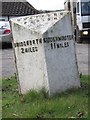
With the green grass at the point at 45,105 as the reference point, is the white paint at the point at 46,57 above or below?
above

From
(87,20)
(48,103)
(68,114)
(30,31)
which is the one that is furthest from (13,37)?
(87,20)

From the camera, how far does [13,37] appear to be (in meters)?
8.03

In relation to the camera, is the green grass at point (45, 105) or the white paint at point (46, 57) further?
the white paint at point (46, 57)

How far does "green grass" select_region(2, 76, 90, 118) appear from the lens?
646cm

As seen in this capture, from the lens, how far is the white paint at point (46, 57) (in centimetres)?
754

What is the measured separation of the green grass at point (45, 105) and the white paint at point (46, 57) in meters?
0.19

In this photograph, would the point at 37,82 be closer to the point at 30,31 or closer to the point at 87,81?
the point at 30,31

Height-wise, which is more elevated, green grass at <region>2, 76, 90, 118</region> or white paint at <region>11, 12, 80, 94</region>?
white paint at <region>11, 12, 80, 94</region>

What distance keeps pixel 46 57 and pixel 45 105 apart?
104 cm

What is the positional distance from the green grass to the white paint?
192mm

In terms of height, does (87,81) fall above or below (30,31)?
below

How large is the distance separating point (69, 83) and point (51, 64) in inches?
23.5

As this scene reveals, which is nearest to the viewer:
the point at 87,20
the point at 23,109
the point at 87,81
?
the point at 23,109

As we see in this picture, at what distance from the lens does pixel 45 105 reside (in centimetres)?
682
